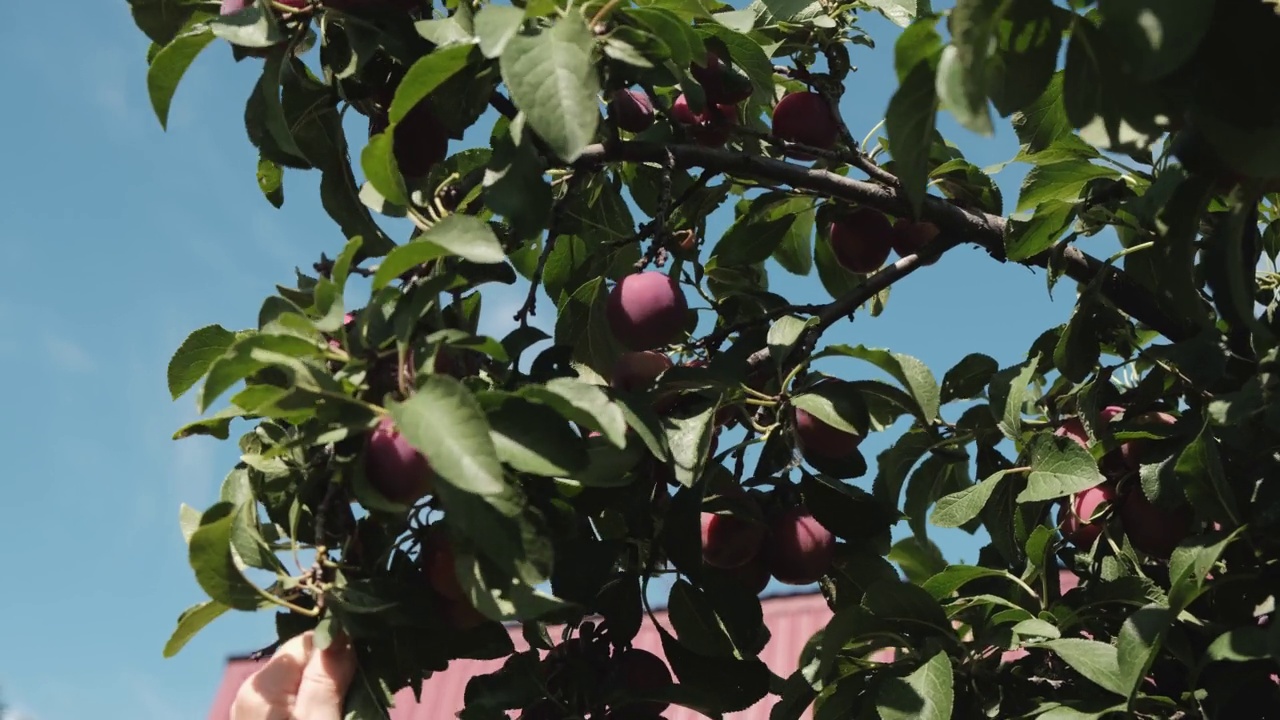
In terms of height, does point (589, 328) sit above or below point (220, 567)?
above

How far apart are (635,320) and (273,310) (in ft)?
1.33

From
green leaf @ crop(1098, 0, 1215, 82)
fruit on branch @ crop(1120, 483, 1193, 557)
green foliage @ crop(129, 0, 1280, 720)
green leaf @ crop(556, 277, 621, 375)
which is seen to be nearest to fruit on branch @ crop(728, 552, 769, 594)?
green foliage @ crop(129, 0, 1280, 720)

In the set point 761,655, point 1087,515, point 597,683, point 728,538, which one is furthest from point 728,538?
point 761,655

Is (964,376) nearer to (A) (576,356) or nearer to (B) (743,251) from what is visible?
(B) (743,251)

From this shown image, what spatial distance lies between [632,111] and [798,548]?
1.79ft

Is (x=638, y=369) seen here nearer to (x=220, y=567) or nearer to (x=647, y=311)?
(x=647, y=311)

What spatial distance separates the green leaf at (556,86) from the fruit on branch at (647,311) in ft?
1.12

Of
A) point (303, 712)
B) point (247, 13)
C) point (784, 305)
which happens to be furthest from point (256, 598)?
point (784, 305)

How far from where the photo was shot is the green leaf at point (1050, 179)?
5.12ft

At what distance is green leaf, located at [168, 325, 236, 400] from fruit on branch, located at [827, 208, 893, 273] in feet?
2.74

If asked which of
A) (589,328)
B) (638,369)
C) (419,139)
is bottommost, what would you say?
(638,369)

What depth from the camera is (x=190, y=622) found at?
1.21 meters

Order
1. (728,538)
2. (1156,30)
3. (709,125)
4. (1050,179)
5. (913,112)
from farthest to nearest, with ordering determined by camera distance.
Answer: (709,125) → (1050,179) → (728,538) → (913,112) → (1156,30)

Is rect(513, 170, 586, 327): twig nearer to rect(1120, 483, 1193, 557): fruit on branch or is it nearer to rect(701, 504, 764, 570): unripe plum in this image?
rect(701, 504, 764, 570): unripe plum
